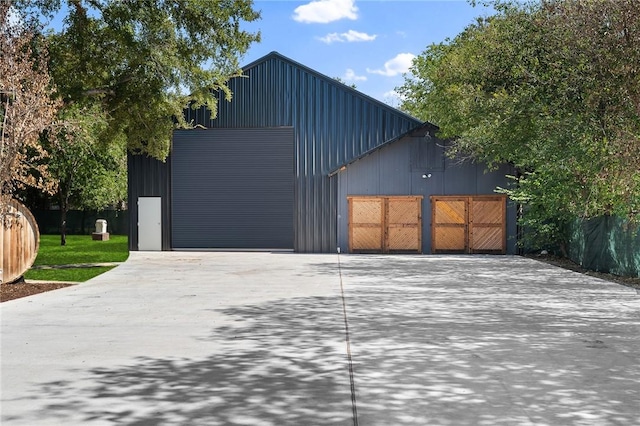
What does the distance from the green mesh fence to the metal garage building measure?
6368 millimetres

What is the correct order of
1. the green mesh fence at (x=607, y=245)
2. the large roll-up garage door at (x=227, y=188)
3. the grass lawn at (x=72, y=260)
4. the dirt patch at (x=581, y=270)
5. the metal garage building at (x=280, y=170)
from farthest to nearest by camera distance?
the large roll-up garage door at (x=227, y=188) < the metal garage building at (x=280, y=170) < the grass lawn at (x=72, y=260) < the green mesh fence at (x=607, y=245) < the dirt patch at (x=581, y=270)

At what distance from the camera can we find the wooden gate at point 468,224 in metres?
A: 25.7

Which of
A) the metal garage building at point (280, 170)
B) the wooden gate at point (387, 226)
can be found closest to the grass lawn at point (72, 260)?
the metal garage building at point (280, 170)

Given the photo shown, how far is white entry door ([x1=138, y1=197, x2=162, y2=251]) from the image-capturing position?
27.6 m

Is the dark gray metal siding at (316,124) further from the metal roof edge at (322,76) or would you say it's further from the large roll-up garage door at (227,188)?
the large roll-up garage door at (227,188)

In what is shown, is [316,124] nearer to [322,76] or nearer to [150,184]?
[322,76]

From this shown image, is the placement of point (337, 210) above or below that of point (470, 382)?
above

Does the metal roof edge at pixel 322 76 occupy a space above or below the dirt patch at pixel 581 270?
above

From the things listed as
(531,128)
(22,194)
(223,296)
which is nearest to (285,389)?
(223,296)

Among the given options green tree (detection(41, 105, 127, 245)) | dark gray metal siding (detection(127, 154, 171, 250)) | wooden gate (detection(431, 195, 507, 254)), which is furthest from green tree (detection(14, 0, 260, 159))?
wooden gate (detection(431, 195, 507, 254))

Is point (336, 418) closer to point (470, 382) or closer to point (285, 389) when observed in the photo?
point (285, 389)

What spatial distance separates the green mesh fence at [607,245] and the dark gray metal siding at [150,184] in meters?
16.3

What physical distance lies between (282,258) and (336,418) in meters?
18.2

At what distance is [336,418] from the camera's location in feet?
16.4
